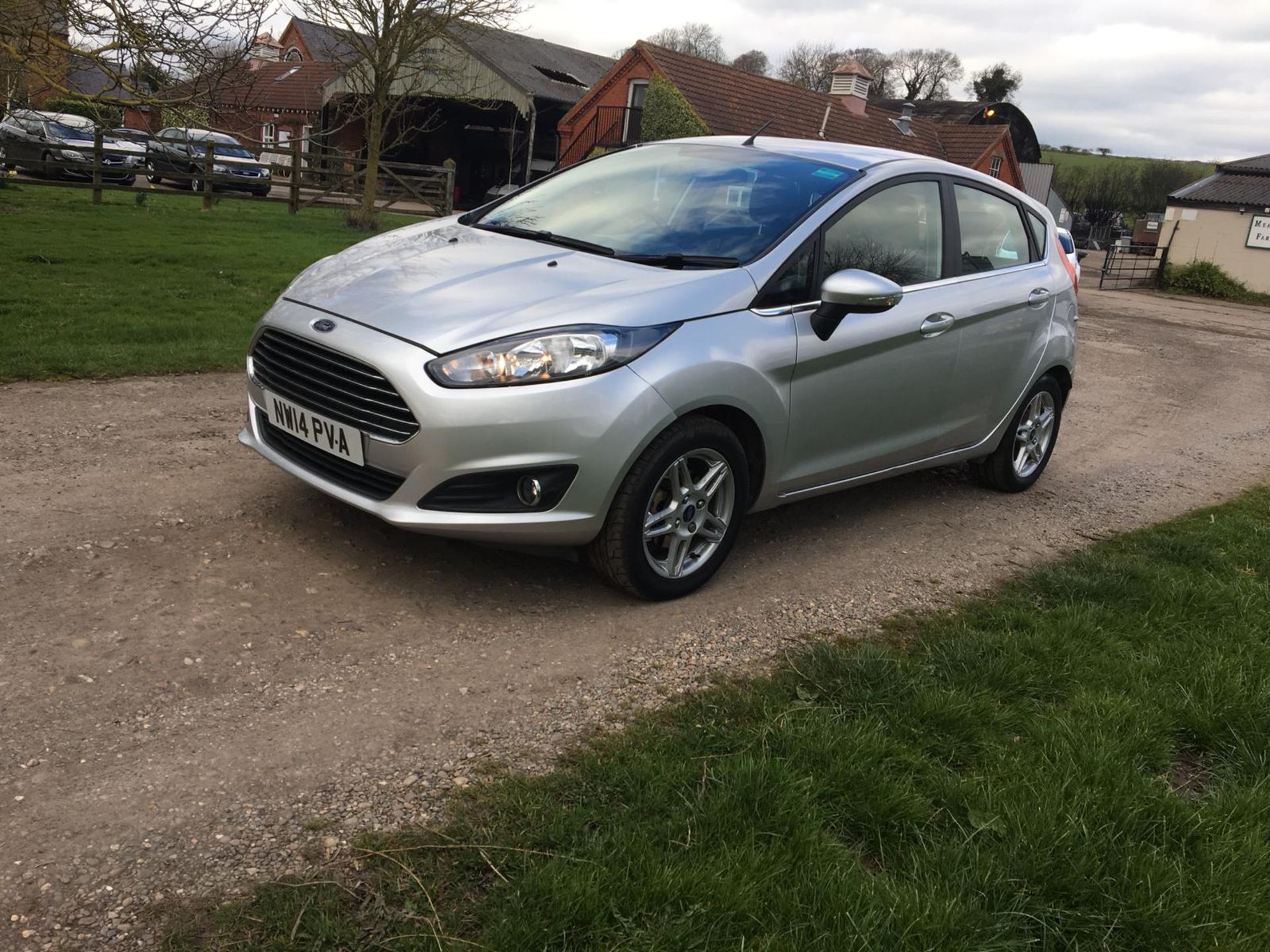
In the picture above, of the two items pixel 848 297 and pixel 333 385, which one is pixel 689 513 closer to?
pixel 848 297

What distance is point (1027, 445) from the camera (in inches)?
240

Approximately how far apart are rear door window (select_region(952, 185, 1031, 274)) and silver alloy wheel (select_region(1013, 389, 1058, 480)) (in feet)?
2.73

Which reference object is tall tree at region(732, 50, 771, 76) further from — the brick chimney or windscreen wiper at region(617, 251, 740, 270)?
windscreen wiper at region(617, 251, 740, 270)

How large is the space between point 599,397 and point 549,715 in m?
1.08

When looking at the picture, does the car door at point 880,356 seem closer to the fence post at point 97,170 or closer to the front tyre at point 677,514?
the front tyre at point 677,514

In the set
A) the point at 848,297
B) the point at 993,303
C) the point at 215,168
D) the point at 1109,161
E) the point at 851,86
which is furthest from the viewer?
the point at 1109,161

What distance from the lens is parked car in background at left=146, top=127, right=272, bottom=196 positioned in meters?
20.1

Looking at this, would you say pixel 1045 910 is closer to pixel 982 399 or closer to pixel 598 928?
pixel 598 928

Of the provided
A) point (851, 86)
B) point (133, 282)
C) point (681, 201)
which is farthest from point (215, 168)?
point (681, 201)

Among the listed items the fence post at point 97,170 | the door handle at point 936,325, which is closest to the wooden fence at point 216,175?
the fence post at point 97,170

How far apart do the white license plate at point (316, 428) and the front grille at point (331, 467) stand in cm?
3

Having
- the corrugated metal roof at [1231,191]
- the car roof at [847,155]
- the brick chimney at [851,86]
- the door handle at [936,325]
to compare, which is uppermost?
the brick chimney at [851,86]

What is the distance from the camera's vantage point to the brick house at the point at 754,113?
29672mm

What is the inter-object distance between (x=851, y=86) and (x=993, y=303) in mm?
32585
